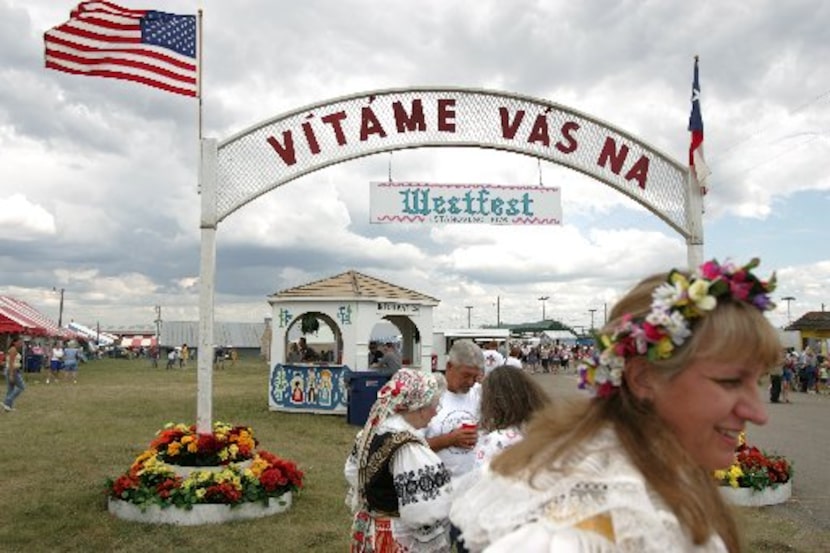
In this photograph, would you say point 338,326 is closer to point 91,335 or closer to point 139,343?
point 91,335

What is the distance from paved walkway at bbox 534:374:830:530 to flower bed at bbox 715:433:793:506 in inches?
6.4

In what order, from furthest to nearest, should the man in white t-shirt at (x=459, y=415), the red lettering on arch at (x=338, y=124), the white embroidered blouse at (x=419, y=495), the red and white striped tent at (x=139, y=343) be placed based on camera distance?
the red and white striped tent at (x=139, y=343), the red lettering on arch at (x=338, y=124), the man in white t-shirt at (x=459, y=415), the white embroidered blouse at (x=419, y=495)

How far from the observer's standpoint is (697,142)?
8.58 meters

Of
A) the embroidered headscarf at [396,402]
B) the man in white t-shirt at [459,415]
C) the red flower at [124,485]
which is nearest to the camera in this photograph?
the embroidered headscarf at [396,402]

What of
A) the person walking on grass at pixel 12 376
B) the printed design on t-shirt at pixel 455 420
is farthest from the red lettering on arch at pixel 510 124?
the person walking on grass at pixel 12 376

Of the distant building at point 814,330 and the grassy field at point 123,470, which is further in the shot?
the distant building at point 814,330

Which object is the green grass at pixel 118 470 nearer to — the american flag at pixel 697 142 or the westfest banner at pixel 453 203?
the westfest banner at pixel 453 203

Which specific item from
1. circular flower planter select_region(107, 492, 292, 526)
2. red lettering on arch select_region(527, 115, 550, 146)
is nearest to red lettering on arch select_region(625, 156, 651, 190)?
red lettering on arch select_region(527, 115, 550, 146)

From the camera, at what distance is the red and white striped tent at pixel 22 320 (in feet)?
95.6

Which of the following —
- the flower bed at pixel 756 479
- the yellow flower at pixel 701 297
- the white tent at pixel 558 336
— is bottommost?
the flower bed at pixel 756 479

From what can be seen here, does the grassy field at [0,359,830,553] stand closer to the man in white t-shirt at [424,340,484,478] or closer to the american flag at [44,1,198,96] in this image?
the man in white t-shirt at [424,340,484,478]

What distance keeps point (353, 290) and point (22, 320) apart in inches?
786

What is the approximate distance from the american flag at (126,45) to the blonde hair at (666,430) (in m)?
7.27

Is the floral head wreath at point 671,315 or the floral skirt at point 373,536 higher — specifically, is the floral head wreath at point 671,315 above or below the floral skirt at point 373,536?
above
